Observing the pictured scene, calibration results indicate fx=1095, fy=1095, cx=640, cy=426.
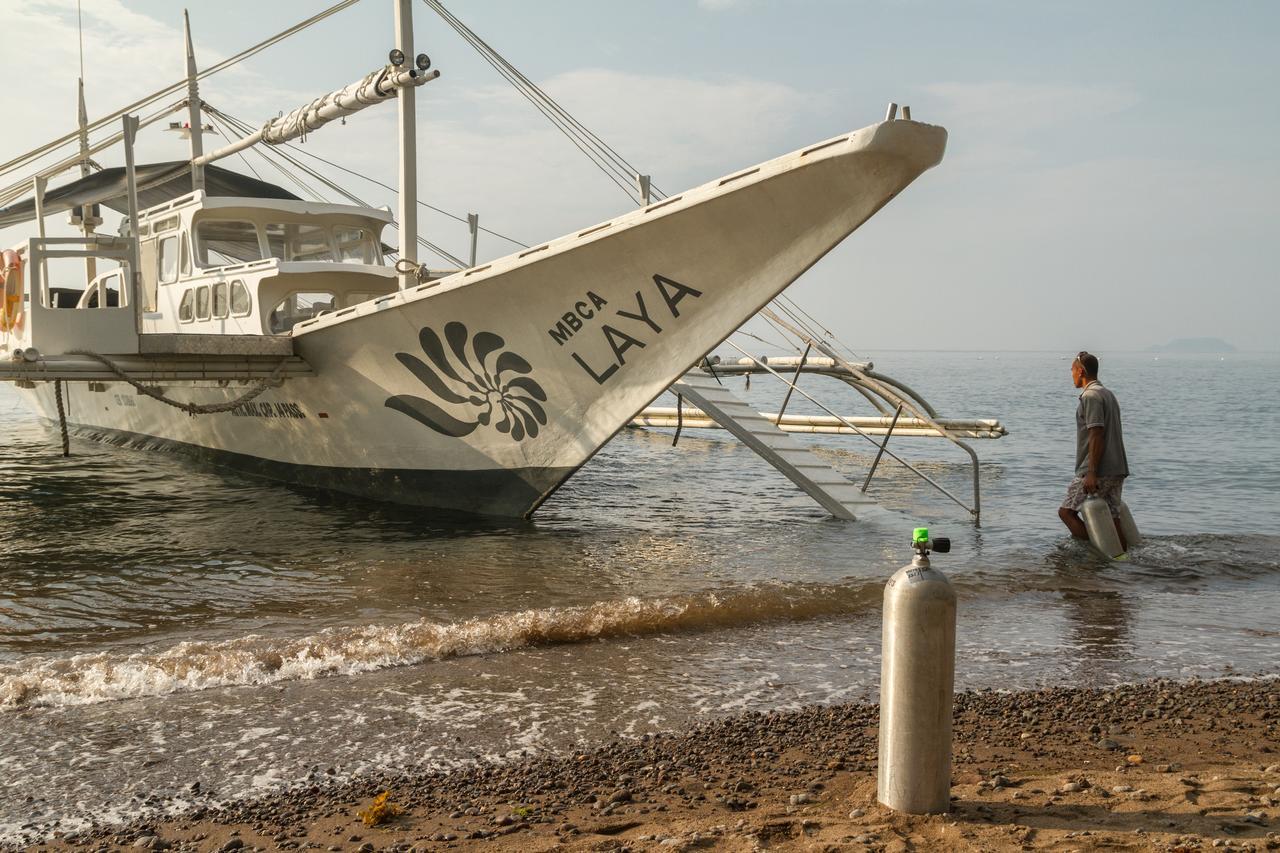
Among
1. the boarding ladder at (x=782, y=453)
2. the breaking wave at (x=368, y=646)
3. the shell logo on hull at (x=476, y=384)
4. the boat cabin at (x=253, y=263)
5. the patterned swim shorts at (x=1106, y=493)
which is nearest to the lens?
the breaking wave at (x=368, y=646)

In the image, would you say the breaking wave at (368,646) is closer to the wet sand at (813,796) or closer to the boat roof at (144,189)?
the wet sand at (813,796)

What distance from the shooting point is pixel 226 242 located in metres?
15.4

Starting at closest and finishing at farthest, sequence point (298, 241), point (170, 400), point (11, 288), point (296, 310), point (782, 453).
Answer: point (782, 453)
point (170, 400)
point (11, 288)
point (296, 310)
point (298, 241)

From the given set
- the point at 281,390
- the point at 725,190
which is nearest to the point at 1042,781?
the point at 725,190

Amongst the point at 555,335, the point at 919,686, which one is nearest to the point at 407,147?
the point at 555,335

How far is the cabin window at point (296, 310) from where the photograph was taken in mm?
14030

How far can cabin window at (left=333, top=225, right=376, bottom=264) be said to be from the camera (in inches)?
603

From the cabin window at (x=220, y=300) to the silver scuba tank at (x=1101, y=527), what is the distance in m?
10.2

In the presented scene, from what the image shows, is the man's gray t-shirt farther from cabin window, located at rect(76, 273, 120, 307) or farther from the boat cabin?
cabin window, located at rect(76, 273, 120, 307)

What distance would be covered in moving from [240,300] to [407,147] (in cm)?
277

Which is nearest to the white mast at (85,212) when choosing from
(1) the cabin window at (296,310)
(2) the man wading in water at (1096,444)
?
(1) the cabin window at (296,310)

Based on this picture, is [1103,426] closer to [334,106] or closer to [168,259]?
[334,106]

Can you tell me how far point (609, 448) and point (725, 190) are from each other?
12.1m

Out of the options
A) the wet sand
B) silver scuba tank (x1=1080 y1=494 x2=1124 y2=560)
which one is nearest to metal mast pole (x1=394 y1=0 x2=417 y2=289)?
silver scuba tank (x1=1080 y1=494 x2=1124 y2=560)
